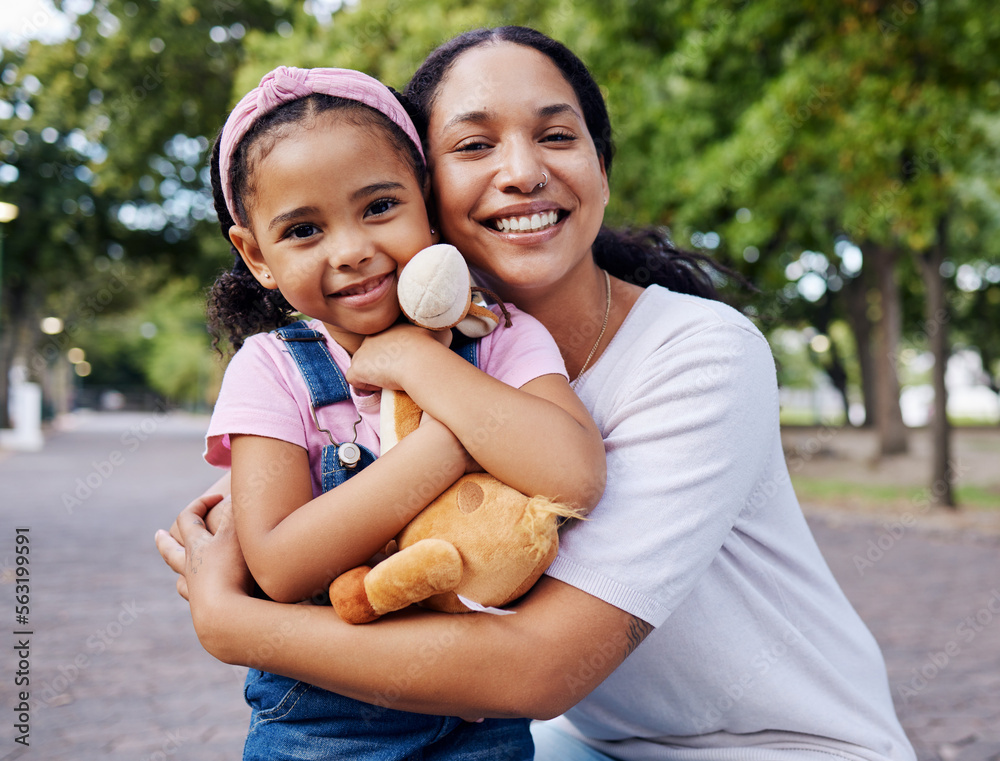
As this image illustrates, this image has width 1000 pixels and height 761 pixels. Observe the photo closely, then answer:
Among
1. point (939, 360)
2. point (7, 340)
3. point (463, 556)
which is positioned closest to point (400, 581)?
point (463, 556)

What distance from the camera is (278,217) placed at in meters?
1.66

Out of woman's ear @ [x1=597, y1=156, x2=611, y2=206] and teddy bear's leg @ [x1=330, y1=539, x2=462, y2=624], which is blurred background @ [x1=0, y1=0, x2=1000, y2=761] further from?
teddy bear's leg @ [x1=330, y1=539, x2=462, y2=624]

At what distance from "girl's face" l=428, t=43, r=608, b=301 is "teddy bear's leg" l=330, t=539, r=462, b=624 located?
818mm

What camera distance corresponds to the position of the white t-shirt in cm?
155

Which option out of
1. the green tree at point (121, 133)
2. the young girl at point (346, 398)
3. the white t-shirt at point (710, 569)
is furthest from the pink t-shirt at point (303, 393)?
the green tree at point (121, 133)

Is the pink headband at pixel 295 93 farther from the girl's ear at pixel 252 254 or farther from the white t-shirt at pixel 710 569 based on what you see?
the white t-shirt at pixel 710 569

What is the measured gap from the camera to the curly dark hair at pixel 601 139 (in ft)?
6.66

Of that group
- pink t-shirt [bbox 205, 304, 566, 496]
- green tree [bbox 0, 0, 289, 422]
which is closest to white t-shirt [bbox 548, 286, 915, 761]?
pink t-shirt [bbox 205, 304, 566, 496]

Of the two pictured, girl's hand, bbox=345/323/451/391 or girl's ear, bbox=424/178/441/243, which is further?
girl's ear, bbox=424/178/441/243

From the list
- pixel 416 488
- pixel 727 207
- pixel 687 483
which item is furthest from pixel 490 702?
pixel 727 207

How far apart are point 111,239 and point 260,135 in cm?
2250

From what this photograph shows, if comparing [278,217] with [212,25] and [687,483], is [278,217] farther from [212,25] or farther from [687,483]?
[212,25]

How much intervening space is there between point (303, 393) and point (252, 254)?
363mm

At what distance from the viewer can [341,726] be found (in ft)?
5.33
